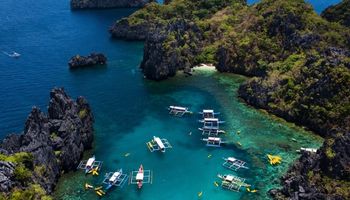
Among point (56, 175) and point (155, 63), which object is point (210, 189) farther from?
point (155, 63)

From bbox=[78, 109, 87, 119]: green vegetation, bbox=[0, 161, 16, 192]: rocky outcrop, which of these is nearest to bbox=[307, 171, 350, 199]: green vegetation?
bbox=[78, 109, 87, 119]: green vegetation

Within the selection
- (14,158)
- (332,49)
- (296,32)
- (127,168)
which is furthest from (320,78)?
(14,158)

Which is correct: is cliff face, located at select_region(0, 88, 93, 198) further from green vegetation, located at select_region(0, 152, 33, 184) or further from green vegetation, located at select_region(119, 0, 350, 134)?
green vegetation, located at select_region(119, 0, 350, 134)

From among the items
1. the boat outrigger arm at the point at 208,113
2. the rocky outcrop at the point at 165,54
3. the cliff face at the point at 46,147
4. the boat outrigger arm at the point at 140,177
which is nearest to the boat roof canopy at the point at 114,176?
the boat outrigger arm at the point at 140,177

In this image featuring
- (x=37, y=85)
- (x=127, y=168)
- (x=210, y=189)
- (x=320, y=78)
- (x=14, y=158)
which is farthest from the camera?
(x=37, y=85)

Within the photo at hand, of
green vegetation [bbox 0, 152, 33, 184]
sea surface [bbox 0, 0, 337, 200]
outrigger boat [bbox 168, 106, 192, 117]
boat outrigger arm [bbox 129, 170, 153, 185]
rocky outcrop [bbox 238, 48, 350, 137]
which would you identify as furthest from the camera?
outrigger boat [bbox 168, 106, 192, 117]

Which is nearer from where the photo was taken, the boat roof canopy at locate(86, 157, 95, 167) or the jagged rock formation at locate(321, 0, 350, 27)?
the boat roof canopy at locate(86, 157, 95, 167)

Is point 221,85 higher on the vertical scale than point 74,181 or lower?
higher

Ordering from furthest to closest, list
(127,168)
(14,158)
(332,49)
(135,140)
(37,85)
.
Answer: (37,85) → (332,49) → (135,140) → (127,168) → (14,158)
